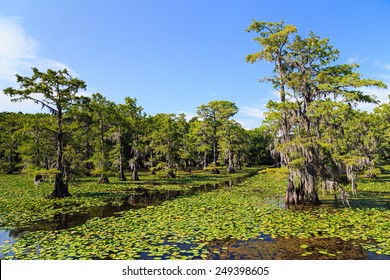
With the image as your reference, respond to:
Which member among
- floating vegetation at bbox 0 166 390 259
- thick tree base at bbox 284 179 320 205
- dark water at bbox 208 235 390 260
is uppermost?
thick tree base at bbox 284 179 320 205

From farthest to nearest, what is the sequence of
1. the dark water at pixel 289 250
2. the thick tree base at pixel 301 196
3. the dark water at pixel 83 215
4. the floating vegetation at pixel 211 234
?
the thick tree base at pixel 301 196 < the dark water at pixel 83 215 < the floating vegetation at pixel 211 234 < the dark water at pixel 289 250

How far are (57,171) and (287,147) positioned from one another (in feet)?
50.6

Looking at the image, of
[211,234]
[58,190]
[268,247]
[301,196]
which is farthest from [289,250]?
[58,190]

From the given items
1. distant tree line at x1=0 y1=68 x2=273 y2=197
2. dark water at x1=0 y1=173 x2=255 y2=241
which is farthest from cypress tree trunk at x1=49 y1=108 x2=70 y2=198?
dark water at x1=0 y1=173 x2=255 y2=241

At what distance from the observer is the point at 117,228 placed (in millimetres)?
12133

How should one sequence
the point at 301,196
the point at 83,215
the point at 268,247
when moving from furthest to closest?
1. the point at 301,196
2. the point at 83,215
3. the point at 268,247

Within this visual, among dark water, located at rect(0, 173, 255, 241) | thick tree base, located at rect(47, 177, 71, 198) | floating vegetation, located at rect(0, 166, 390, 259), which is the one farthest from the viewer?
thick tree base, located at rect(47, 177, 71, 198)

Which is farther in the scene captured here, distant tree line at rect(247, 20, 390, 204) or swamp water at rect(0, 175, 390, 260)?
distant tree line at rect(247, 20, 390, 204)

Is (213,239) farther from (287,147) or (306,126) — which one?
(306,126)

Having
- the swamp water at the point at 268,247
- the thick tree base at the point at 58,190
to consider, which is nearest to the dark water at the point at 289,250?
the swamp water at the point at 268,247

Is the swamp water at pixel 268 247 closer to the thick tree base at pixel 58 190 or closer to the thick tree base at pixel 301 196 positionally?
the thick tree base at pixel 301 196

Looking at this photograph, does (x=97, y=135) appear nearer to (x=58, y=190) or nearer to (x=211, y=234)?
(x=58, y=190)

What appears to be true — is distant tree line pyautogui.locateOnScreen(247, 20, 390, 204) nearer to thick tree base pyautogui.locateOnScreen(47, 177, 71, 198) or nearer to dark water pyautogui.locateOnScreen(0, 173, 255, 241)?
dark water pyautogui.locateOnScreen(0, 173, 255, 241)

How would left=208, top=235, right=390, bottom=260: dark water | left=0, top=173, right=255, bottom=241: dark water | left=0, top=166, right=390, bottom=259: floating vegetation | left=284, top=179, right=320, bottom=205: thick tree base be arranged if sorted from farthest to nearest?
left=284, top=179, right=320, bottom=205: thick tree base < left=0, top=173, right=255, bottom=241: dark water < left=0, top=166, right=390, bottom=259: floating vegetation < left=208, top=235, right=390, bottom=260: dark water
